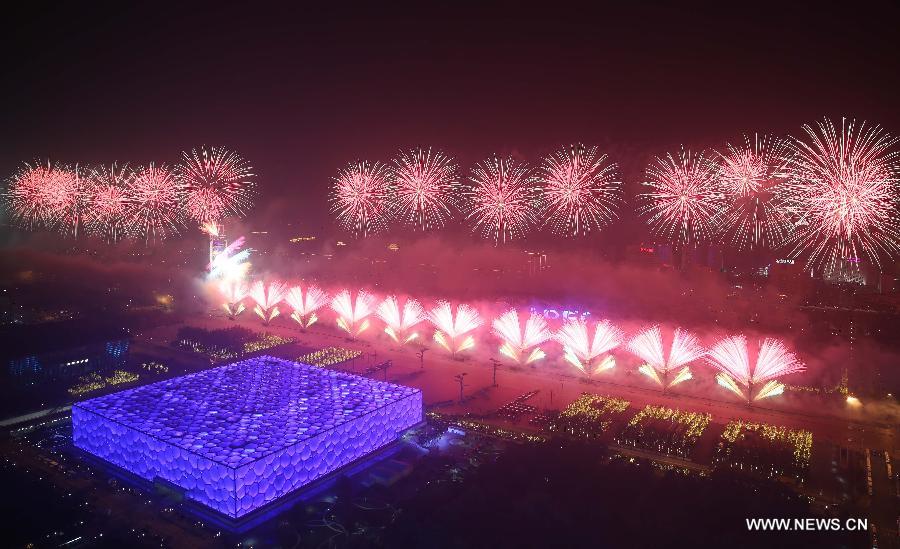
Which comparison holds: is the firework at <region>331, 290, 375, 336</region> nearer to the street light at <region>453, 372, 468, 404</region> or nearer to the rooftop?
the street light at <region>453, 372, 468, 404</region>

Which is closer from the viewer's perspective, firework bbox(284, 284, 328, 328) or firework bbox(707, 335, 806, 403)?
firework bbox(707, 335, 806, 403)

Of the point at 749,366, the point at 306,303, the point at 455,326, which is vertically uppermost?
the point at 306,303

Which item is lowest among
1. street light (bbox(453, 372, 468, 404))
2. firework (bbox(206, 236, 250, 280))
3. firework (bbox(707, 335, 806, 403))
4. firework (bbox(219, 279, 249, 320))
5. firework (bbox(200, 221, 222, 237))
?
street light (bbox(453, 372, 468, 404))

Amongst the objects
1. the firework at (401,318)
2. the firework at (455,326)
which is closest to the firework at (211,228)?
the firework at (401,318)

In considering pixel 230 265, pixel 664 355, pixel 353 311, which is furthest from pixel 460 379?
pixel 230 265

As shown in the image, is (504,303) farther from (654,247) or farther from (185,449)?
(185,449)

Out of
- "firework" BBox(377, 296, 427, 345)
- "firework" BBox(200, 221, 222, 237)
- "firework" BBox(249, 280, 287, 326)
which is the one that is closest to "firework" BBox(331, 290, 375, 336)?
"firework" BBox(377, 296, 427, 345)

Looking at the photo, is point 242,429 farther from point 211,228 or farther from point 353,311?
point 211,228
